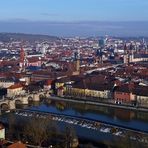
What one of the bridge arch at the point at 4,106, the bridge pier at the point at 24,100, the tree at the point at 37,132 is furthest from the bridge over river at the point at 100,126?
the bridge pier at the point at 24,100

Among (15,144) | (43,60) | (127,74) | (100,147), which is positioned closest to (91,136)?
(100,147)

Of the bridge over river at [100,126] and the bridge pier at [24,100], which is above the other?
the bridge over river at [100,126]

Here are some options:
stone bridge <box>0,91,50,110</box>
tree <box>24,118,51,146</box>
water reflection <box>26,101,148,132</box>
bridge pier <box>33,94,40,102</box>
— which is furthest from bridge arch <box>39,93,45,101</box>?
tree <box>24,118,51,146</box>

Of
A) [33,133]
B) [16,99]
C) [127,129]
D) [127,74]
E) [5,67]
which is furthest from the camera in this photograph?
[5,67]

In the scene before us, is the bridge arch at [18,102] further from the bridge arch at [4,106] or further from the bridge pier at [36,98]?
the bridge pier at [36,98]

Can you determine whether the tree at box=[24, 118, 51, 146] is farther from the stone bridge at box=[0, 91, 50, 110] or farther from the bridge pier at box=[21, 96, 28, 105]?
the bridge pier at box=[21, 96, 28, 105]

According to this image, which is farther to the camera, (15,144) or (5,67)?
(5,67)

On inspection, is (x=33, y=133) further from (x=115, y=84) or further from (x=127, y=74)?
(x=127, y=74)

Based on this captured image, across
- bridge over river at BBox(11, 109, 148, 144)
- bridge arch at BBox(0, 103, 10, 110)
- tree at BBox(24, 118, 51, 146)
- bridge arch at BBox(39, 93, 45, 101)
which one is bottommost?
bridge arch at BBox(39, 93, 45, 101)

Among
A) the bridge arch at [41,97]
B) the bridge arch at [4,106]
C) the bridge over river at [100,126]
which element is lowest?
the bridge arch at [41,97]
